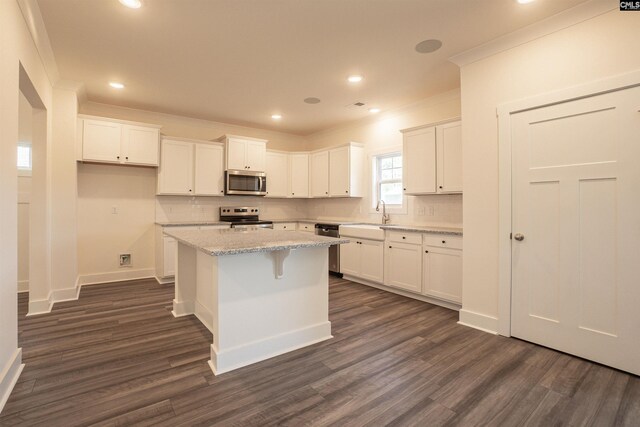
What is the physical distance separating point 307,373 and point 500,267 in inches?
77.7

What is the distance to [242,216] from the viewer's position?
5.77 metres

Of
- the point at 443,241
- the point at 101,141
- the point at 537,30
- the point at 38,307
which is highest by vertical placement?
the point at 537,30

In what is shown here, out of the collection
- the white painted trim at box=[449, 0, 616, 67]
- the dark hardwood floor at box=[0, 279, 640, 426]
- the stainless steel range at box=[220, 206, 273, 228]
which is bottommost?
the dark hardwood floor at box=[0, 279, 640, 426]

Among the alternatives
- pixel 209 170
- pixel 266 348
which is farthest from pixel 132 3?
pixel 209 170

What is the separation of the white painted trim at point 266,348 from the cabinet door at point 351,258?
2028mm

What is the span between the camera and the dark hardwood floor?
176 cm

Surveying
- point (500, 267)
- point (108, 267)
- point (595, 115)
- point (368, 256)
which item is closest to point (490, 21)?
point (595, 115)

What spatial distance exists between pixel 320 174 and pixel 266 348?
13.0 ft

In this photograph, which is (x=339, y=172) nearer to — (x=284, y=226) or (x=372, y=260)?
(x=284, y=226)

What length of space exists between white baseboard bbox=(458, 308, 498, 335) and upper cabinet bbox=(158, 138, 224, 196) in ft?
13.5

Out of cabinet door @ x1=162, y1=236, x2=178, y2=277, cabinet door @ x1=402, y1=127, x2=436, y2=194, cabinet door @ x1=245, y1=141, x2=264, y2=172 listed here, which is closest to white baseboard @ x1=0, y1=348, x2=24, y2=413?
cabinet door @ x1=162, y1=236, x2=178, y2=277

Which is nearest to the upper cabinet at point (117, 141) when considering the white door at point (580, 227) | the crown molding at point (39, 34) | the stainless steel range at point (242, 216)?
the crown molding at point (39, 34)

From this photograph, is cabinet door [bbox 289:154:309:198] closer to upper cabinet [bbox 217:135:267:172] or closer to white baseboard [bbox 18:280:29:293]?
upper cabinet [bbox 217:135:267:172]

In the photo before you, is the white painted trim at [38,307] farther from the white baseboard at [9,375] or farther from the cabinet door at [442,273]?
the cabinet door at [442,273]
